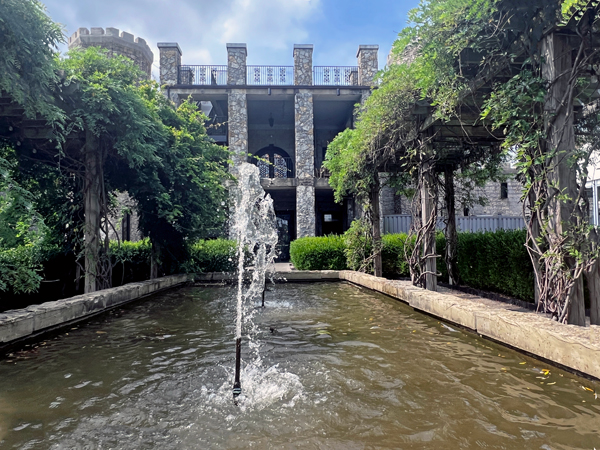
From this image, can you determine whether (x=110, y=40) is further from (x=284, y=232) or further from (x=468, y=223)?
(x=468, y=223)

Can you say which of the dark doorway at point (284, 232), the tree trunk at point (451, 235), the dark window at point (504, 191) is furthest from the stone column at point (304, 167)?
the dark window at point (504, 191)

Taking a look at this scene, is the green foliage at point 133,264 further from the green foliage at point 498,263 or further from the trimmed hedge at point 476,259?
the green foliage at point 498,263

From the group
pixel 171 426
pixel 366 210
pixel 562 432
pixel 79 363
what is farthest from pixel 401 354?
pixel 366 210

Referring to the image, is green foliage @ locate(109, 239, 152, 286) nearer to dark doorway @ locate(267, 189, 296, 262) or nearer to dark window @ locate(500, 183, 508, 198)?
dark doorway @ locate(267, 189, 296, 262)

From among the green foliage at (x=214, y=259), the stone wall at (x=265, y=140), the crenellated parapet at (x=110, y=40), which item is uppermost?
the crenellated parapet at (x=110, y=40)

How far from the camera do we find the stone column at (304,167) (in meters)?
15.7

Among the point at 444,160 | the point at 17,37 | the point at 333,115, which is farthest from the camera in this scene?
the point at 333,115

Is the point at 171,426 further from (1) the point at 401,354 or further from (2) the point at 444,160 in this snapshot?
(2) the point at 444,160

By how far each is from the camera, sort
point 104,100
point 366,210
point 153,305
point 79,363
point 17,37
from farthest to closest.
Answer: point 366,210, point 153,305, point 104,100, point 17,37, point 79,363

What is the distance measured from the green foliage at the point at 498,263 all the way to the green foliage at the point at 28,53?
651cm

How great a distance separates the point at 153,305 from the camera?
6.70 metres

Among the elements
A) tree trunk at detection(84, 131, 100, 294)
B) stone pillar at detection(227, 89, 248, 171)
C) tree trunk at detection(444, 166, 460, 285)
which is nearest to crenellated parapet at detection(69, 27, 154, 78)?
stone pillar at detection(227, 89, 248, 171)

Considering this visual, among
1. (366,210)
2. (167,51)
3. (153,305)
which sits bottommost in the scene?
(153,305)

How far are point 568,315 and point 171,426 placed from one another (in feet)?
11.6
